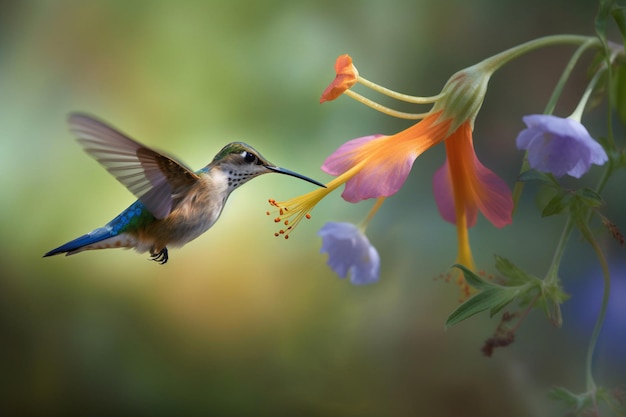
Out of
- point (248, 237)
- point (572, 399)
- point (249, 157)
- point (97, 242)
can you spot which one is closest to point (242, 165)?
point (249, 157)

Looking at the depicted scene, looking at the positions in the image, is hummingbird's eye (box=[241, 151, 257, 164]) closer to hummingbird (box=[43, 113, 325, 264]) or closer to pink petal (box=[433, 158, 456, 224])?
hummingbird (box=[43, 113, 325, 264])

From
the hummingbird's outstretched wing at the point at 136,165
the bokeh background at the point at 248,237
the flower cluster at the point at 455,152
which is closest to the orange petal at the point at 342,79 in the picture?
the flower cluster at the point at 455,152

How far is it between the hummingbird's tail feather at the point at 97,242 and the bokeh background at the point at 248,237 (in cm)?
83

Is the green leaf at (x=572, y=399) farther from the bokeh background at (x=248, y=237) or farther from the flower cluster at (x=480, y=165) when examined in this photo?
the bokeh background at (x=248, y=237)

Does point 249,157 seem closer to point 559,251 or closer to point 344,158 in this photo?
point 344,158

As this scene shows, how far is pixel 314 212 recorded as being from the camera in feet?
4.75

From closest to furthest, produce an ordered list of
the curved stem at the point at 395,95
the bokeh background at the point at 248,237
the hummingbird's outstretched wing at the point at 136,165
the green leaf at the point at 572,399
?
the hummingbird's outstretched wing at the point at 136,165 < the curved stem at the point at 395,95 < the green leaf at the point at 572,399 < the bokeh background at the point at 248,237

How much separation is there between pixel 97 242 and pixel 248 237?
0.94 metres

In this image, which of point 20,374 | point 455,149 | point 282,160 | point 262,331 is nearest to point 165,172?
point 455,149

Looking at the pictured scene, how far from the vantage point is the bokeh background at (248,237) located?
144 centimetres

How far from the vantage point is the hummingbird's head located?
486 millimetres

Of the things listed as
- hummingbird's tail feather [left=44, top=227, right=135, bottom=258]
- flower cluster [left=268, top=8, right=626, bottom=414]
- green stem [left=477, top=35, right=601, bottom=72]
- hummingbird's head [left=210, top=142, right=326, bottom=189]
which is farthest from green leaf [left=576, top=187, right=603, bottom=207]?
hummingbird's tail feather [left=44, top=227, right=135, bottom=258]

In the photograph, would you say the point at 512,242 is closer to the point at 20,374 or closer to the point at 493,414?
the point at 493,414

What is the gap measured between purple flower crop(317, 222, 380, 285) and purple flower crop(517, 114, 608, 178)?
20 cm
